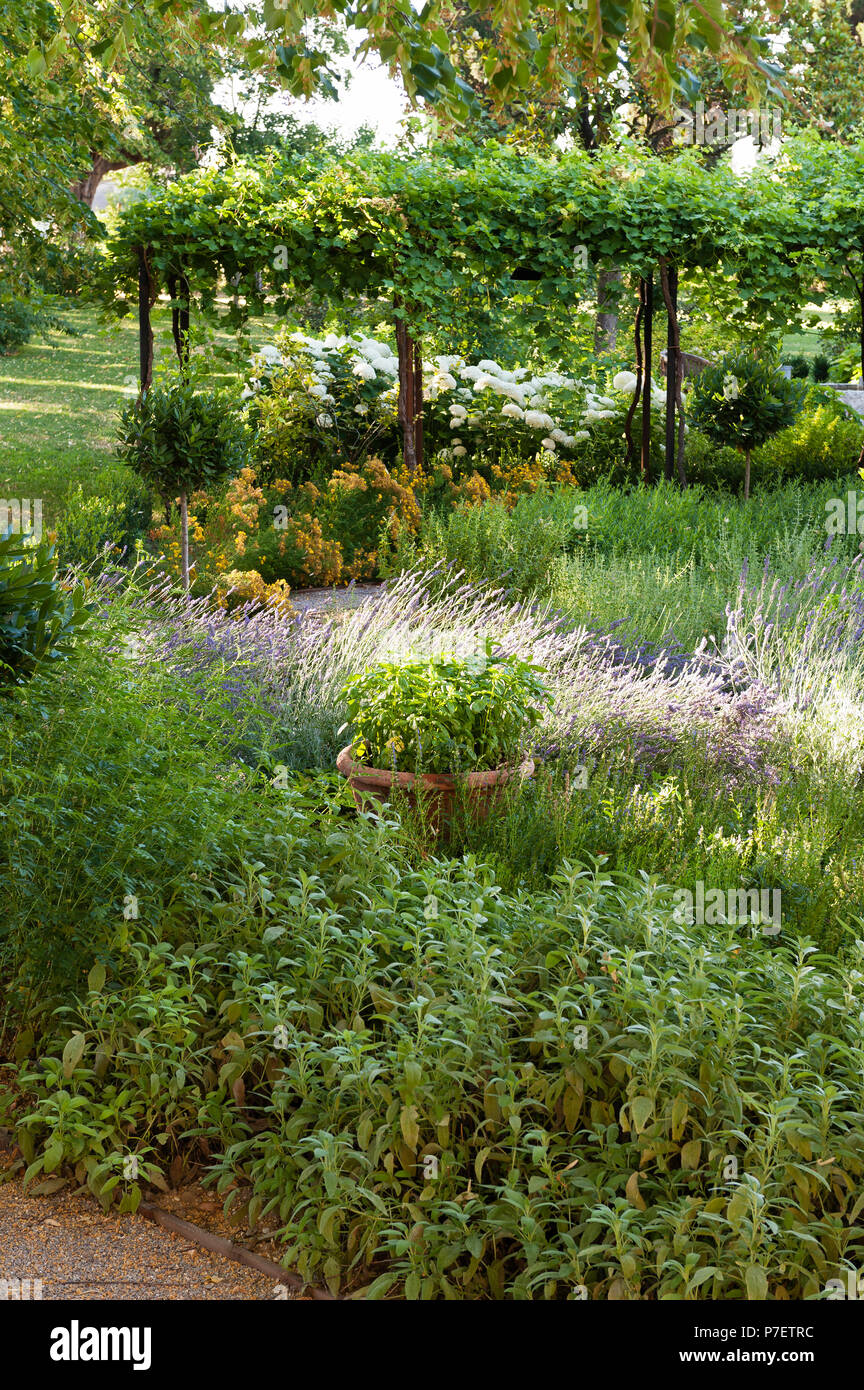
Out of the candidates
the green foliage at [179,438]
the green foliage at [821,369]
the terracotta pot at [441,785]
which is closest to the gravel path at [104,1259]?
the terracotta pot at [441,785]

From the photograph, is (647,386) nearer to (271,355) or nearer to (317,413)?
(317,413)

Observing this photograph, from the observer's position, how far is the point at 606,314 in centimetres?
1906

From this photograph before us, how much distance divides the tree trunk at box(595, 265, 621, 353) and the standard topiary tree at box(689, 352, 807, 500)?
121 centimetres

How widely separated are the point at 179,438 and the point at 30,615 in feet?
14.3

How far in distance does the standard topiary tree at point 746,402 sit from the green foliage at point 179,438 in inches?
219

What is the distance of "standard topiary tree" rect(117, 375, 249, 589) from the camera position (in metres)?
6.95

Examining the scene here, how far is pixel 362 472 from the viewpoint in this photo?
9.84m

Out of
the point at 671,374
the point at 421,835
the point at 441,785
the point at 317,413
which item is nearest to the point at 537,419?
the point at 671,374

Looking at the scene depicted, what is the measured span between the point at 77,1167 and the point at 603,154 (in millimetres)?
9646

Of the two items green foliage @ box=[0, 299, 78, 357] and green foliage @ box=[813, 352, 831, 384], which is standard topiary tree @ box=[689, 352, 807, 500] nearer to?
green foliage @ box=[0, 299, 78, 357]

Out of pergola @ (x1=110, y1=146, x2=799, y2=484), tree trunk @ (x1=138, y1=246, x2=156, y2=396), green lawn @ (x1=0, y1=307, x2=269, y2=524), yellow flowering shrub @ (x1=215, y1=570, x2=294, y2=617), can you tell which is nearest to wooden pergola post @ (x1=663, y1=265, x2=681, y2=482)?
pergola @ (x1=110, y1=146, x2=799, y2=484)

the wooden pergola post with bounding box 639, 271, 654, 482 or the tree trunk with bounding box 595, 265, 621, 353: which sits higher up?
the tree trunk with bounding box 595, 265, 621, 353

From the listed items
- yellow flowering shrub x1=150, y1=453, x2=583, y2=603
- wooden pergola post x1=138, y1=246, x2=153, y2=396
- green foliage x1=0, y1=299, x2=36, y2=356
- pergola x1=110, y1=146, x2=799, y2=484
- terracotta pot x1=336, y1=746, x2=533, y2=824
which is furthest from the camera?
green foliage x1=0, y1=299, x2=36, y2=356

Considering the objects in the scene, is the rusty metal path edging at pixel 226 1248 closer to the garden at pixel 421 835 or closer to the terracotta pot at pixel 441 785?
the garden at pixel 421 835
